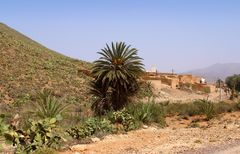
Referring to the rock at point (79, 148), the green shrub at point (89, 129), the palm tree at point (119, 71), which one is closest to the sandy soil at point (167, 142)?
the rock at point (79, 148)

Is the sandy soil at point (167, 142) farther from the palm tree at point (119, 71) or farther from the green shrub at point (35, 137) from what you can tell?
the palm tree at point (119, 71)

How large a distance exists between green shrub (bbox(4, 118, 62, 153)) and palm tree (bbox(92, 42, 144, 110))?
1070 centimetres

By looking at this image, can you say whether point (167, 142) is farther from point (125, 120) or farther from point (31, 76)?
point (31, 76)

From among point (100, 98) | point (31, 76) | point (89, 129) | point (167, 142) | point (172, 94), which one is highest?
point (31, 76)

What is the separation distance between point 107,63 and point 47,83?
2832 centimetres

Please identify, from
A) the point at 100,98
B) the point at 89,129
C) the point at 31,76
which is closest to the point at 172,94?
the point at 31,76

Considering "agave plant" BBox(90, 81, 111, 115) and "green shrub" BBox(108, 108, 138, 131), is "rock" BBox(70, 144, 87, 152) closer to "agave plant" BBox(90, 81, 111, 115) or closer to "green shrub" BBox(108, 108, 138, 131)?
"green shrub" BBox(108, 108, 138, 131)

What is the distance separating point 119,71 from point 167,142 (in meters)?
9.14

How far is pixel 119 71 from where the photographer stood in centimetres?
2112

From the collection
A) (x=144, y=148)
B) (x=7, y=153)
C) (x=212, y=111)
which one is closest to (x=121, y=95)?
(x=212, y=111)

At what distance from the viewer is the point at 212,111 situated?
2102cm

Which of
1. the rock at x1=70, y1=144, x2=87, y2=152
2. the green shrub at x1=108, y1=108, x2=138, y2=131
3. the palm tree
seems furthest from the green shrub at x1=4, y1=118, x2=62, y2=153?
the palm tree

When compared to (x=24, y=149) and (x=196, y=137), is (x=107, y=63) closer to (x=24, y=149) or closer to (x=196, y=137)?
(x=196, y=137)

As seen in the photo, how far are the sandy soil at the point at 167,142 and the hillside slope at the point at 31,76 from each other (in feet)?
90.2
